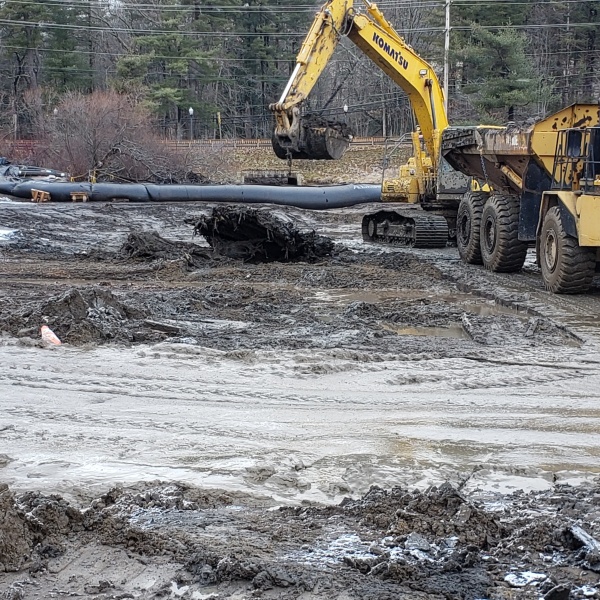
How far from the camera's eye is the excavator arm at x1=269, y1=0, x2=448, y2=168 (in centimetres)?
1728

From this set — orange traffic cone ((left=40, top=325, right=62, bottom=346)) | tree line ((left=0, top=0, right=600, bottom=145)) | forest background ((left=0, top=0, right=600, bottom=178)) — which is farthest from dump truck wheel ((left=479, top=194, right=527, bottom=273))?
tree line ((left=0, top=0, right=600, bottom=145))

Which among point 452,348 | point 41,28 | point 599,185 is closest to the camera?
point 452,348

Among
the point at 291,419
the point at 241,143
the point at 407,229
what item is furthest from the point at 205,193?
the point at 241,143

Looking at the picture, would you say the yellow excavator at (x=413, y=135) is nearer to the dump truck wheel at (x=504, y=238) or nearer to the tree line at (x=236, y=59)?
the dump truck wheel at (x=504, y=238)

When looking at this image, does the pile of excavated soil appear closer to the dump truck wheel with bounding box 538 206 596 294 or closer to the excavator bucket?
the dump truck wheel with bounding box 538 206 596 294

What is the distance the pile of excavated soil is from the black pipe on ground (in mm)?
22494

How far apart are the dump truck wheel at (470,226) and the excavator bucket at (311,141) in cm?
278

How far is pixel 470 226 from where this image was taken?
16.4 m

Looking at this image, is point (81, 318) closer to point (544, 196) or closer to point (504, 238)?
point (544, 196)

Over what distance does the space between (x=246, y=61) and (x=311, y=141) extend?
42245mm

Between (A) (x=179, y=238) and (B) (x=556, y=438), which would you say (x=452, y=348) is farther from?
(A) (x=179, y=238)

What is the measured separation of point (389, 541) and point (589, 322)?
696 centimetres

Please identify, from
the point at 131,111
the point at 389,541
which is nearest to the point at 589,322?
the point at 389,541

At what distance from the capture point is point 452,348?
8914 mm
